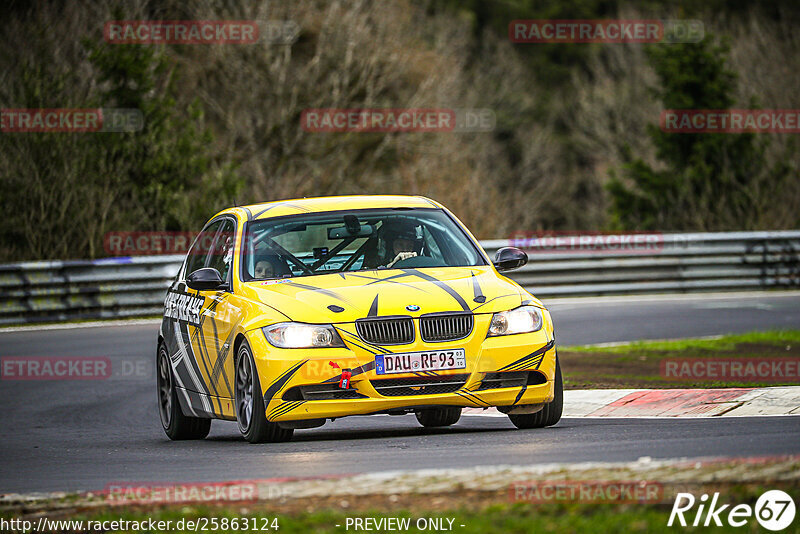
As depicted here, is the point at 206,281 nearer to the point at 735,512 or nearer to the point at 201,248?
the point at 201,248

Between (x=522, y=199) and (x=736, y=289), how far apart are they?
33.8 m

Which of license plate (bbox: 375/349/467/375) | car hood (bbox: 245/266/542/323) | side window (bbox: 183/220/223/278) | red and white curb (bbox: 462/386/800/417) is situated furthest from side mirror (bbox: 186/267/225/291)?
red and white curb (bbox: 462/386/800/417)

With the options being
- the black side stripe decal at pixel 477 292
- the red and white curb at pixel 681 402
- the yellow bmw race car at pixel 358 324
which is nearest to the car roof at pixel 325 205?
the yellow bmw race car at pixel 358 324

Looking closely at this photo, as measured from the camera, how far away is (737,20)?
6450cm

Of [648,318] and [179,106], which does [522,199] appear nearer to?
[179,106]

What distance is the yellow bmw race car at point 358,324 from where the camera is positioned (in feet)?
30.2

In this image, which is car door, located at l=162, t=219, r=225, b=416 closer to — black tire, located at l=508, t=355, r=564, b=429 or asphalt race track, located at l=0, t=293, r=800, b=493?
asphalt race track, located at l=0, t=293, r=800, b=493

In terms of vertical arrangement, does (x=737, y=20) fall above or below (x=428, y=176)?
above

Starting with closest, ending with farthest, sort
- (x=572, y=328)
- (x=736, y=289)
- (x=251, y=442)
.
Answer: (x=251, y=442) < (x=572, y=328) < (x=736, y=289)

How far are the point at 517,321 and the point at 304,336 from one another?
1.41m

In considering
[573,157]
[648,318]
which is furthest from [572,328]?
[573,157]

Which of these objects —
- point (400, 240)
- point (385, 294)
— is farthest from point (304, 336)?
point (400, 240)

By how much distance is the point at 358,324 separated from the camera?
30.3ft

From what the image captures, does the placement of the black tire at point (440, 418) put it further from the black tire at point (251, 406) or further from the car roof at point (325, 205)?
the black tire at point (251, 406)
